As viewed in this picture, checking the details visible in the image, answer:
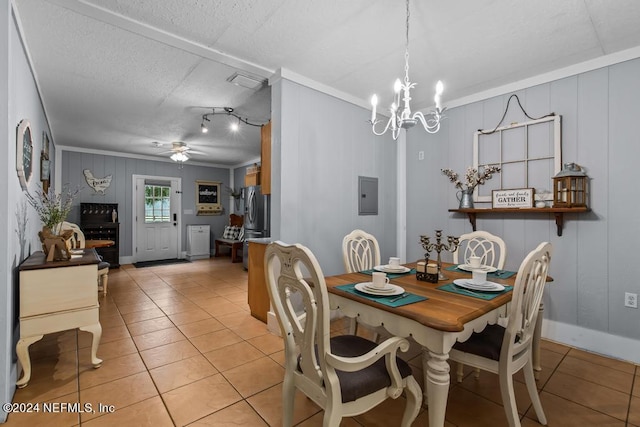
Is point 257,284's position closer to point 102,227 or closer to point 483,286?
point 483,286

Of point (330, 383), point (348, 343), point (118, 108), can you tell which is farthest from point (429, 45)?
point (118, 108)

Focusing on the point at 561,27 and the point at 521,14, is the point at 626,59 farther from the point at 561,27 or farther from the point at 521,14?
the point at 521,14

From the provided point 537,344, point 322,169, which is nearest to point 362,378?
point 537,344

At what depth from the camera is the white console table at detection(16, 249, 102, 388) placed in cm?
196

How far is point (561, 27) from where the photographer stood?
7.02 ft

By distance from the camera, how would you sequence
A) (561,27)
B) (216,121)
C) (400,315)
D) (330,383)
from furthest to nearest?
1. (216,121)
2. (561,27)
3. (400,315)
4. (330,383)

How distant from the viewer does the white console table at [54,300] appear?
1.96m

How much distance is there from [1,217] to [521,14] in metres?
3.41

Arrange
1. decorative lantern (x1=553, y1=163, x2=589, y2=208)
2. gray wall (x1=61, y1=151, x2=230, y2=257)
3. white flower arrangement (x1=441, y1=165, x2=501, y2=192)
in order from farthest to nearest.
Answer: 1. gray wall (x1=61, y1=151, x2=230, y2=257)
2. white flower arrangement (x1=441, y1=165, x2=501, y2=192)
3. decorative lantern (x1=553, y1=163, x2=589, y2=208)

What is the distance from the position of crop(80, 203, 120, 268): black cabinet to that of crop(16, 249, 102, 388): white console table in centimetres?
446

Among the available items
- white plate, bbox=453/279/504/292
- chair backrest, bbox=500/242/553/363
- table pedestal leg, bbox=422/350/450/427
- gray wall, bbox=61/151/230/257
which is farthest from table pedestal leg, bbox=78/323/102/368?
gray wall, bbox=61/151/230/257

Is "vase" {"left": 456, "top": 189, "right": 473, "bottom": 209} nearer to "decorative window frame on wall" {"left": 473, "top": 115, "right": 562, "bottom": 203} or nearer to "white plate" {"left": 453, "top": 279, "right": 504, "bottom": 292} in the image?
"decorative window frame on wall" {"left": 473, "top": 115, "right": 562, "bottom": 203}

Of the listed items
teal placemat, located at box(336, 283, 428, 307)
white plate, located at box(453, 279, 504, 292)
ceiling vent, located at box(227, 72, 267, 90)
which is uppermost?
ceiling vent, located at box(227, 72, 267, 90)

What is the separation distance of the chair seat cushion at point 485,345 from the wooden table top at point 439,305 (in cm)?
23
